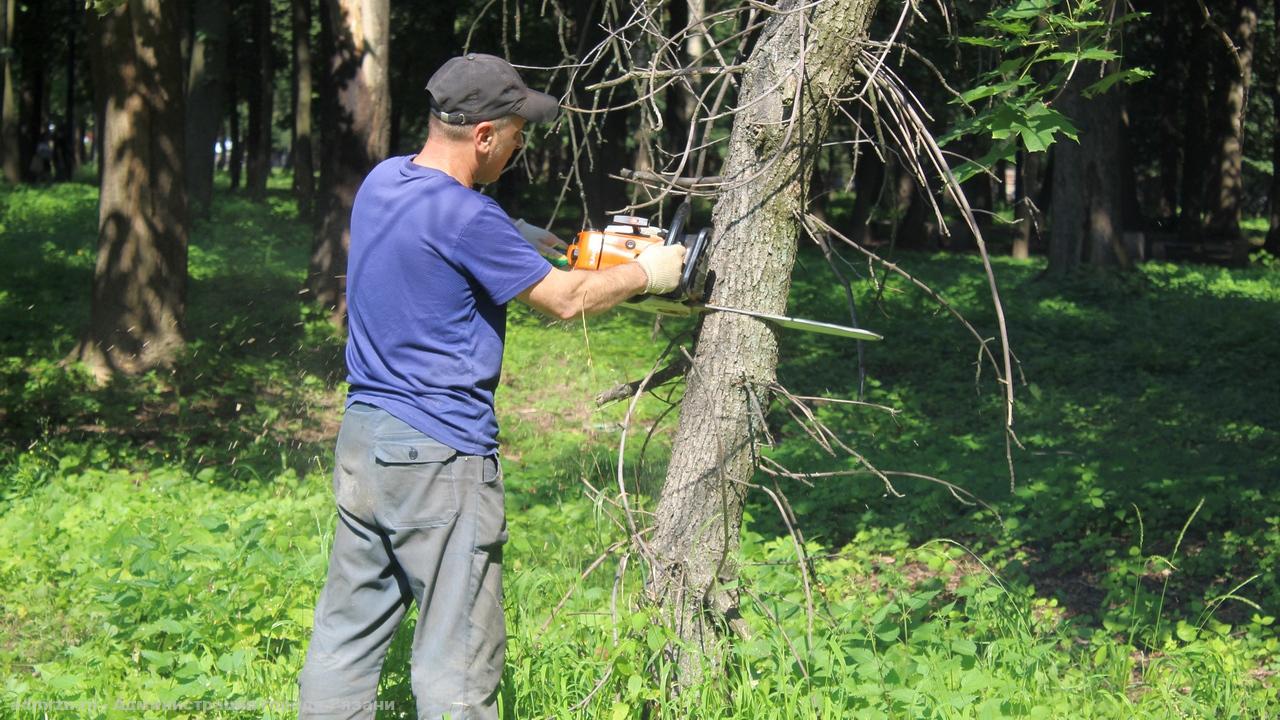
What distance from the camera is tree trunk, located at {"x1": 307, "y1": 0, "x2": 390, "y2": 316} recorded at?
36.5 feet

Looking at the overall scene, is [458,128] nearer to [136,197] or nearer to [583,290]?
[583,290]

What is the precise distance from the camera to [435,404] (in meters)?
3.05

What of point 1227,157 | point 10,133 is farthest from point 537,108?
point 10,133

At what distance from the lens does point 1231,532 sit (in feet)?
21.1

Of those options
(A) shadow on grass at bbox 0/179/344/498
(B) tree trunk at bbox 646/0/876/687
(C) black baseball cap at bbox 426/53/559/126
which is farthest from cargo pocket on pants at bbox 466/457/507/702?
(A) shadow on grass at bbox 0/179/344/498

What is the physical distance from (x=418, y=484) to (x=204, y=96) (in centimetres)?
2032

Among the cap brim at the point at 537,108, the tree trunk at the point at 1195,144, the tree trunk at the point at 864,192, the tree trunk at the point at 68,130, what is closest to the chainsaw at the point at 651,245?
the cap brim at the point at 537,108

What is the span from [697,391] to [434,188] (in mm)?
1079

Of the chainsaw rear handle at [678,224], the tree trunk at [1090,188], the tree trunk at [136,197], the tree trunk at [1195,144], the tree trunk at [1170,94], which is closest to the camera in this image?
the chainsaw rear handle at [678,224]

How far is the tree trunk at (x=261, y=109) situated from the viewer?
25.6m

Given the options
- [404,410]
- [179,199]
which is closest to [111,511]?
[404,410]

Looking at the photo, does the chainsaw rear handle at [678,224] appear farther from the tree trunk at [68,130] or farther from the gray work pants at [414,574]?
the tree trunk at [68,130]

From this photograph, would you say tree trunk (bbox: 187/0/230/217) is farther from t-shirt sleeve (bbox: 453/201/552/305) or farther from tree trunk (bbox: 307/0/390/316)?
t-shirt sleeve (bbox: 453/201/552/305)

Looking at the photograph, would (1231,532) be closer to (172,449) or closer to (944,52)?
(172,449)
